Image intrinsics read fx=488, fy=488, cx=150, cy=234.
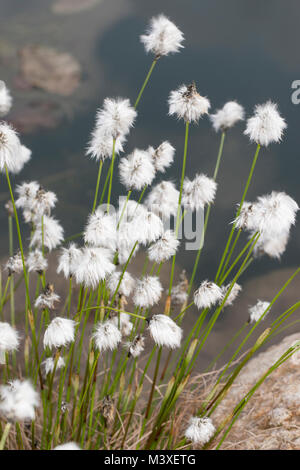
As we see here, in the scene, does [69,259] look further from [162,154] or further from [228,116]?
[228,116]

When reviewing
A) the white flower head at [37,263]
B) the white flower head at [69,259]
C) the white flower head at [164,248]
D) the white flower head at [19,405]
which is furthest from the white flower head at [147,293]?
the white flower head at [19,405]

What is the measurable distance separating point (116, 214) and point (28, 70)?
1.64 metres

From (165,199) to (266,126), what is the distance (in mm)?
376

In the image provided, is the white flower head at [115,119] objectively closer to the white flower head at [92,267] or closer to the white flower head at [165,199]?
the white flower head at [165,199]

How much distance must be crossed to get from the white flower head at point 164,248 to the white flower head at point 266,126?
358mm

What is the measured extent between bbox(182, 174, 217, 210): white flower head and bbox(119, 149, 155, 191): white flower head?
17 centimetres

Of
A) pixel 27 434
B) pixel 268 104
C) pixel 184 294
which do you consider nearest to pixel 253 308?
pixel 184 294

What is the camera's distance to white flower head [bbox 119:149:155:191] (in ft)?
4.28

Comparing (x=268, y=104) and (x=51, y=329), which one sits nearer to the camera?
(x=51, y=329)

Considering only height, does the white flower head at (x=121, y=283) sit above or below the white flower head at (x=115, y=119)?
below

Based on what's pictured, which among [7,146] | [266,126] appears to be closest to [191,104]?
[266,126]

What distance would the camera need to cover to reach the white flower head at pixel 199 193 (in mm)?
1441
